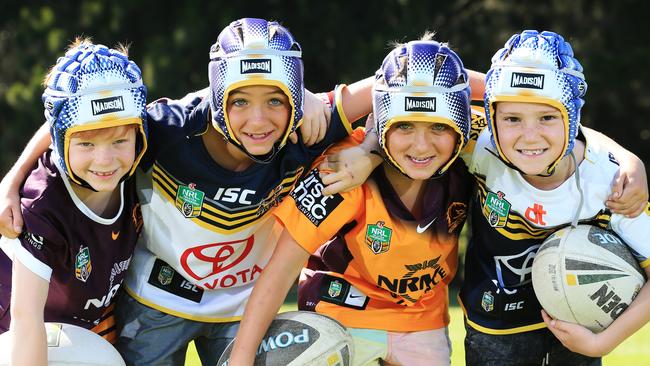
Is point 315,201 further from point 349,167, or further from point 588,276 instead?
point 588,276

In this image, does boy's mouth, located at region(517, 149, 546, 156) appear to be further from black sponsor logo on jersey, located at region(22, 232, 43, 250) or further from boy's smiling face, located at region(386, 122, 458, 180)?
black sponsor logo on jersey, located at region(22, 232, 43, 250)

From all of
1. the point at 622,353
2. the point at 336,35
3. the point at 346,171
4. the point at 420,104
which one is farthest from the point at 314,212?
the point at 336,35

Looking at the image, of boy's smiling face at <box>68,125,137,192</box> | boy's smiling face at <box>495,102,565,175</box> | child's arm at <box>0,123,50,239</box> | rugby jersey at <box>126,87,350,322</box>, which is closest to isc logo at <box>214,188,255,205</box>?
rugby jersey at <box>126,87,350,322</box>

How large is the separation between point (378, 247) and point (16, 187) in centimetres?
169

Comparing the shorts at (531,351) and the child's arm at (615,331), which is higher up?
the child's arm at (615,331)

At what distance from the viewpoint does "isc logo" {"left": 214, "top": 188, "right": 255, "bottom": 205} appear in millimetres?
5000

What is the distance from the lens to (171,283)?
5.26m

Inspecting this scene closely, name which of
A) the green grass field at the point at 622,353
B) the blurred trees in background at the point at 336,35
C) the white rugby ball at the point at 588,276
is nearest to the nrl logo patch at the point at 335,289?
the white rugby ball at the point at 588,276

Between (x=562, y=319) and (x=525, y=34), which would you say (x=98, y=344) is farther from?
(x=525, y=34)

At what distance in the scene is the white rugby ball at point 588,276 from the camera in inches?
184

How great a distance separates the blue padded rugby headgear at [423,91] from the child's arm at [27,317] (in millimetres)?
1677

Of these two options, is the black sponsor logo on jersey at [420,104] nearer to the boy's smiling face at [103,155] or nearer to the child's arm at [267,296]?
the child's arm at [267,296]

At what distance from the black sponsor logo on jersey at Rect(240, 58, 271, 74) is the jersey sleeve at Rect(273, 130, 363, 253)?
0.58m

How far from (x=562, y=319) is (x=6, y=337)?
251 centimetres
